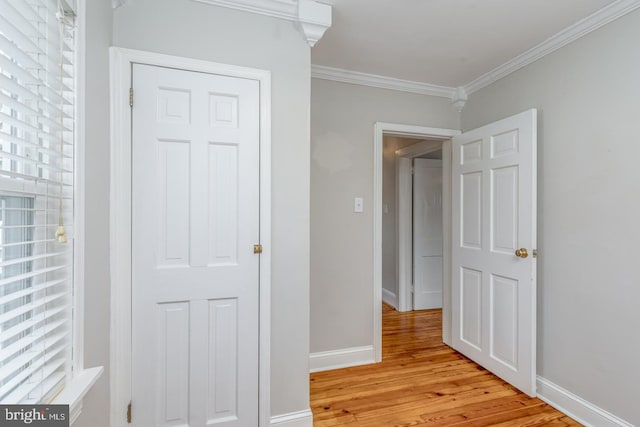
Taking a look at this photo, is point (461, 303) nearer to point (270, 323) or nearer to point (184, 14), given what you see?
point (270, 323)

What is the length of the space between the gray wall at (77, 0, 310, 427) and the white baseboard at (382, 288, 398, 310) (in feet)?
8.55

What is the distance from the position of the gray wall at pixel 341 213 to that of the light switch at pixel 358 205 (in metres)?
0.03

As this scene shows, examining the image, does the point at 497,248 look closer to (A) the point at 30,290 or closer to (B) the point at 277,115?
(B) the point at 277,115

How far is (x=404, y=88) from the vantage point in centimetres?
274

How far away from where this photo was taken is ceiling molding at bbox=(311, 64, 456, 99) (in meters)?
2.49

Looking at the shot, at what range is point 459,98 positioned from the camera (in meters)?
2.84

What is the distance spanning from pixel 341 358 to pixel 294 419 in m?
0.87

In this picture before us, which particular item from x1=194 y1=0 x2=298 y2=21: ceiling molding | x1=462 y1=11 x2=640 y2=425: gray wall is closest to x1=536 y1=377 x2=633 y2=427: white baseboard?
x1=462 y1=11 x2=640 y2=425: gray wall

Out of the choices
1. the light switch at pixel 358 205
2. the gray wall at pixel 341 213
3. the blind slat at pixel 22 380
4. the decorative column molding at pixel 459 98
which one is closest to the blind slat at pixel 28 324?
the blind slat at pixel 22 380

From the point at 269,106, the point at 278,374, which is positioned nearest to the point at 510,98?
the point at 269,106

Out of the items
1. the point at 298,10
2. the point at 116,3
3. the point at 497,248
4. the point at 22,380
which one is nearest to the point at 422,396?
the point at 497,248

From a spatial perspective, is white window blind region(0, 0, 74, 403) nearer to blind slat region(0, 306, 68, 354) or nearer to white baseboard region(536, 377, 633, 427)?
blind slat region(0, 306, 68, 354)

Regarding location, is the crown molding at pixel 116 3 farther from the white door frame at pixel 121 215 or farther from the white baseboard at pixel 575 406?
the white baseboard at pixel 575 406

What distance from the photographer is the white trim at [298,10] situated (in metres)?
1.64
